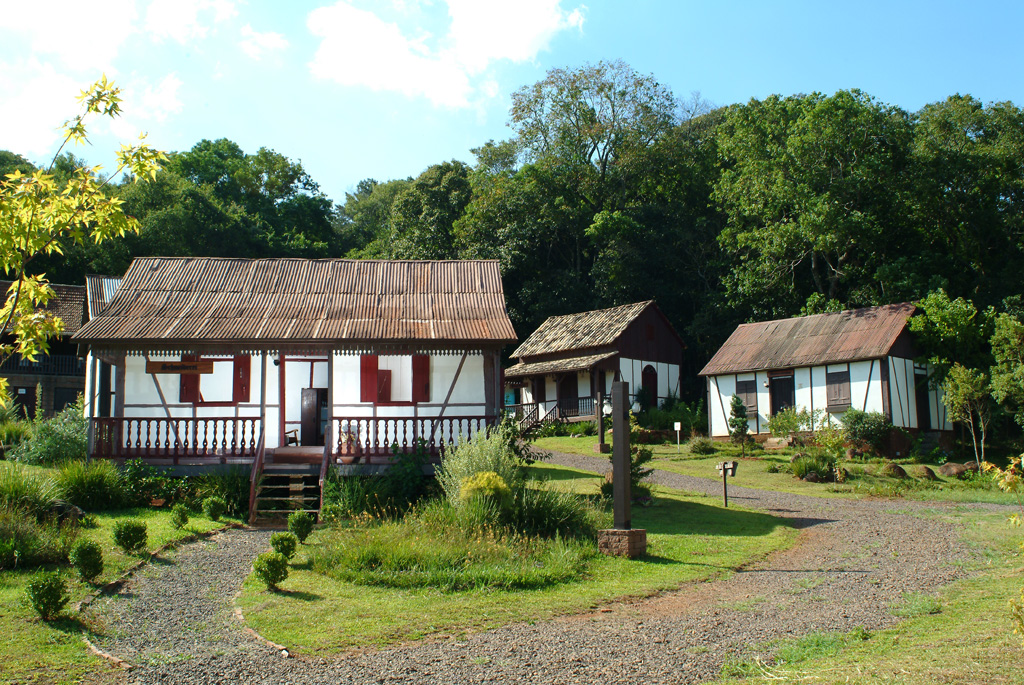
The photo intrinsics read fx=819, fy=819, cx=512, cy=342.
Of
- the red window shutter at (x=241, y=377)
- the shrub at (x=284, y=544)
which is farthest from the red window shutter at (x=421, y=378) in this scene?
the shrub at (x=284, y=544)

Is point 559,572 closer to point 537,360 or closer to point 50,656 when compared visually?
point 50,656

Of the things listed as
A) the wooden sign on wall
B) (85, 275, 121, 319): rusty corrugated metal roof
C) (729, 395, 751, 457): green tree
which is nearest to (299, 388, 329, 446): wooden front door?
the wooden sign on wall

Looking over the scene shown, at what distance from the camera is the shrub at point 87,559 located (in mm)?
9086

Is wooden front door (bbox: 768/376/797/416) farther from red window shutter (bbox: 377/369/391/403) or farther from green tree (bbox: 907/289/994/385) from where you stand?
red window shutter (bbox: 377/369/391/403)

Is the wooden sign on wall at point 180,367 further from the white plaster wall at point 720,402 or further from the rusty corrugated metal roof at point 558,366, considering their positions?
the white plaster wall at point 720,402

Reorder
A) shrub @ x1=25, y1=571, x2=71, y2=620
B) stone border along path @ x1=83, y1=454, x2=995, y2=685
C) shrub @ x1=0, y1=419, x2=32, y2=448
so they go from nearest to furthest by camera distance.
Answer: stone border along path @ x1=83, y1=454, x2=995, y2=685 → shrub @ x1=25, y1=571, x2=71, y2=620 → shrub @ x1=0, y1=419, x2=32, y2=448

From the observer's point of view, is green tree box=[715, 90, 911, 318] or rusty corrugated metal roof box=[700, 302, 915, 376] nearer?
rusty corrugated metal roof box=[700, 302, 915, 376]

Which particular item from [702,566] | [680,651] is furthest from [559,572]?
[680,651]

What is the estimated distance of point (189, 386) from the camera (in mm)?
17750

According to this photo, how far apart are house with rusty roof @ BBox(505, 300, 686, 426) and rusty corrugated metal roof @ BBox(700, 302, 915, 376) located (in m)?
4.61

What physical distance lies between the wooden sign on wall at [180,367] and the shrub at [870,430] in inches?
777

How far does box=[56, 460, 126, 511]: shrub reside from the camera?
1413cm

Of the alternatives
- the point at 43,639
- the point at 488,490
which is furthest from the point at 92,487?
the point at 43,639

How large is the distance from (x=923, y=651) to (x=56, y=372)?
40.3 m
